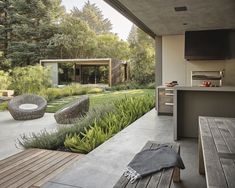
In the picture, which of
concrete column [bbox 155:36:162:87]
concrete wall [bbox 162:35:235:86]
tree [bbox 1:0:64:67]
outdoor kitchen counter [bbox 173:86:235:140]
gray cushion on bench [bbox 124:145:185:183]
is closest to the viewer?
gray cushion on bench [bbox 124:145:185:183]

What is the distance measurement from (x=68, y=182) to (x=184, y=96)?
2.60m

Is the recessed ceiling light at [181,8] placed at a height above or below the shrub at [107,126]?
above

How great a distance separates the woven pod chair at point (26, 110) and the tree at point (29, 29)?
458 inches

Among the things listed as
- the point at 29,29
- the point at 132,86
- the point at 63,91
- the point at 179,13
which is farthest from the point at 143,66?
the point at 179,13

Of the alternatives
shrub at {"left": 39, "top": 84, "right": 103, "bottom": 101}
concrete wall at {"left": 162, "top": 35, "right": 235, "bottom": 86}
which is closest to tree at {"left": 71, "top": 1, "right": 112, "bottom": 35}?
shrub at {"left": 39, "top": 84, "right": 103, "bottom": 101}

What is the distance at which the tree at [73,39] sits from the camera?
19.9 metres

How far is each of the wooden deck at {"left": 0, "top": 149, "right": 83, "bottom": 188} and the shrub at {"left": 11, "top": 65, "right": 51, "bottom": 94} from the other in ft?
28.6

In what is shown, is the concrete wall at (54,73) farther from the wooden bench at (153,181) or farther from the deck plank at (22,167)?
the wooden bench at (153,181)

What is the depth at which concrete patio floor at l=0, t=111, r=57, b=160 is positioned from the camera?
482 centimetres

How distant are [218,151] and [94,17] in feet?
131

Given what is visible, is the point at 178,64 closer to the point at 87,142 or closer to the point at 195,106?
the point at 195,106

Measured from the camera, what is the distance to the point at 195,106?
416 centimetres

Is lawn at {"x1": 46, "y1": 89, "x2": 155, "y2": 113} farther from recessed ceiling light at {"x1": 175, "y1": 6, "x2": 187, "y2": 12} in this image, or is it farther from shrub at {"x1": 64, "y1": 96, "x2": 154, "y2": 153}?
recessed ceiling light at {"x1": 175, "y1": 6, "x2": 187, "y2": 12}

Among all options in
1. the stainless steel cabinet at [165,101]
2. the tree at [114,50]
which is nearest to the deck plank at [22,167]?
the stainless steel cabinet at [165,101]
